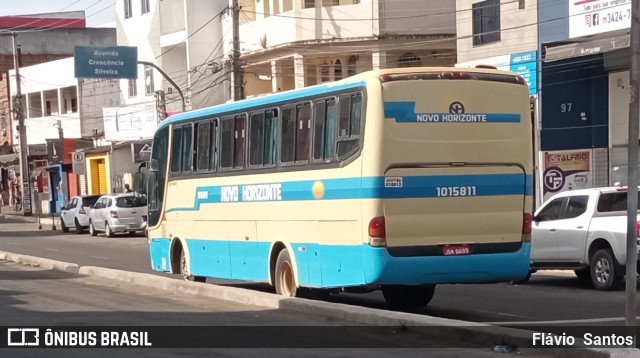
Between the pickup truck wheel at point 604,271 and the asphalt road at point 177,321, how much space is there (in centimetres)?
631

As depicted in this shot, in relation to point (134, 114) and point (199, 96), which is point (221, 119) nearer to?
point (199, 96)

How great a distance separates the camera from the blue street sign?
40531 mm

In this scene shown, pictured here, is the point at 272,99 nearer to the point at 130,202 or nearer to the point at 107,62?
the point at 107,62

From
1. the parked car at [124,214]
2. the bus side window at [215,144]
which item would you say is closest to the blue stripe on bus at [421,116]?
the bus side window at [215,144]

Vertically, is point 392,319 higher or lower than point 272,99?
lower

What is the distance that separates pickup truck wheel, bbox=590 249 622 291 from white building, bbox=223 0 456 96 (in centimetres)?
2227

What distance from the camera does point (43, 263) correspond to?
24.5 meters

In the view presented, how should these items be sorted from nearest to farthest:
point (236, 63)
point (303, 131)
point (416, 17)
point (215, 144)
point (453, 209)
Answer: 1. point (453, 209)
2. point (303, 131)
3. point (215, 144)
4. point (236, 63)
5. point (416, 17)

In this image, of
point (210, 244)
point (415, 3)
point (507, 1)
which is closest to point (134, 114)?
point (415, 3)

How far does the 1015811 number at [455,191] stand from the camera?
13680 millimetres

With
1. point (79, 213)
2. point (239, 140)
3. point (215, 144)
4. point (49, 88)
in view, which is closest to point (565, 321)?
point (239, 140)

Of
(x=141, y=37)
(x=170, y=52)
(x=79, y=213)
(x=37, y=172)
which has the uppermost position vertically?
(x=141, y=37)

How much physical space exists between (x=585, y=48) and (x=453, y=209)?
14.9m

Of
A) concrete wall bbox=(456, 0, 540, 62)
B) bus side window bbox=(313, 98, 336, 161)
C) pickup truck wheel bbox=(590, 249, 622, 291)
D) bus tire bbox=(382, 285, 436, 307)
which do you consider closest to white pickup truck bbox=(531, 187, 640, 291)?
pickup truck wheel bbox=(590, 249, 622, 291)
